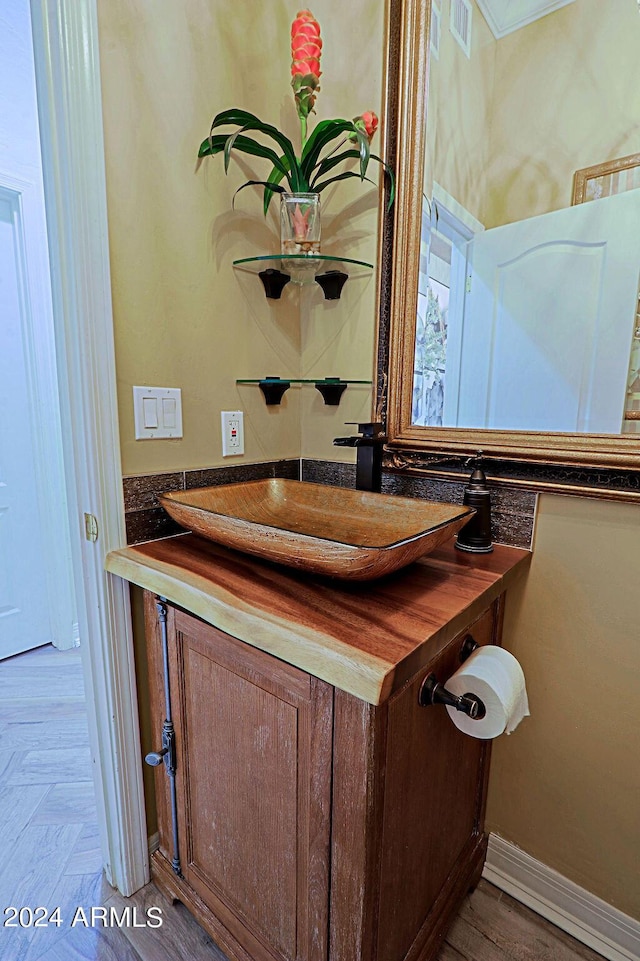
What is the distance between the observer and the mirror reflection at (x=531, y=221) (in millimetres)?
881

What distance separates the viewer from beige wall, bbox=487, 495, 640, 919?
93 cm

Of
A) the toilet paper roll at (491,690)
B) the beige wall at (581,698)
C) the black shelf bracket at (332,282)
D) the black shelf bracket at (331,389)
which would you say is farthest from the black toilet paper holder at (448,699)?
the black shelf bracket at (332,282)

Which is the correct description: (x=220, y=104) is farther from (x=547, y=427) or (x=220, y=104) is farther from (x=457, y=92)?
(x=547, y=427)

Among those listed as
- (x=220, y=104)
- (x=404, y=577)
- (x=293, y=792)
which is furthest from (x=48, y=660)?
(x=220, y=104)

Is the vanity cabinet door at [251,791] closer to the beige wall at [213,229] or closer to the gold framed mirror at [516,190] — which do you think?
the beige wall at [213,229]

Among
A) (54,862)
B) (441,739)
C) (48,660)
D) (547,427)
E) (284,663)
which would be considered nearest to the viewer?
(284,663)

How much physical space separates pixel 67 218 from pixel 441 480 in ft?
3.19

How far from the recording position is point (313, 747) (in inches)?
27.2

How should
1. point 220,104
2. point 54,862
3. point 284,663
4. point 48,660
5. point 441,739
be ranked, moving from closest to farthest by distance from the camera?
point 284,663 → point 441,739 → point 220,104 → point 54,862 → point 48,660

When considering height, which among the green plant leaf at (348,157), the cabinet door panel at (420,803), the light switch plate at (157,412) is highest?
the green plant leaf at (348,157)

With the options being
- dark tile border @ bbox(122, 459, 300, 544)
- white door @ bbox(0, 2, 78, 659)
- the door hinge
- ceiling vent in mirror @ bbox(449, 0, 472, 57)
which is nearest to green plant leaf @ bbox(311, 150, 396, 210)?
ceiling vent in mirror @ bbox(449, 0, 472, 57)

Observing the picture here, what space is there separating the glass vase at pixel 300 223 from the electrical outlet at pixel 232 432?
17.2 inches

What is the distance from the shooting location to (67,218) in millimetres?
895

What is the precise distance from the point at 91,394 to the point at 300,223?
65cm
